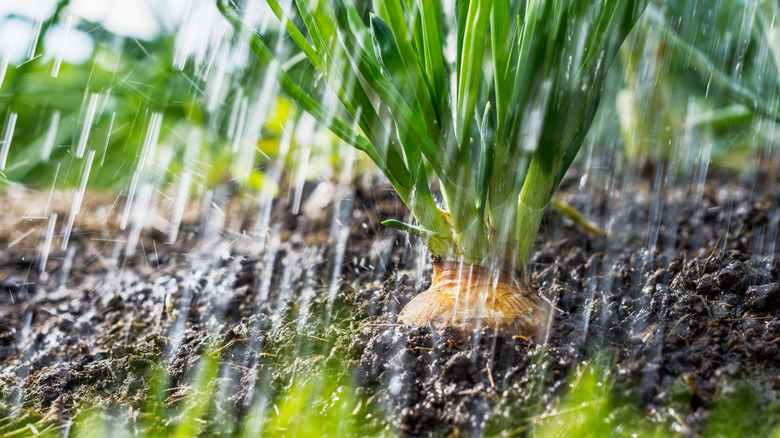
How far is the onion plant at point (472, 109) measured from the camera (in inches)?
23.9

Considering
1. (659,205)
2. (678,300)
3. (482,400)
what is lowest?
(482,400)

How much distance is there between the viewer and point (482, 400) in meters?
0.54

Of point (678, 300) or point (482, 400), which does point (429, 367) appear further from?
point (678, 300)

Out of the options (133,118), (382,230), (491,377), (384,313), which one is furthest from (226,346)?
(133,118)

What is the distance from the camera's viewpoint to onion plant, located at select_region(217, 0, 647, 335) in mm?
606

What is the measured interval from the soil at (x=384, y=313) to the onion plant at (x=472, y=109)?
0.33 feet

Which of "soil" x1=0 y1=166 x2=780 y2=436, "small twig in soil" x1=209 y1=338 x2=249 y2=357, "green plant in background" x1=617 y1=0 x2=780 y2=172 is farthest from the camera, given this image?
"green plant in background" x1=617 y1=0 x2=780 y2=172

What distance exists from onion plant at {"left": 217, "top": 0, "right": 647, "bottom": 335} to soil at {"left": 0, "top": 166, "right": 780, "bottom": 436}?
0.33 feet

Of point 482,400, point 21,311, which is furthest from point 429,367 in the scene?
point 21,311

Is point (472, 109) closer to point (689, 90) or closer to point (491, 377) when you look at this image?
point (491, 377)

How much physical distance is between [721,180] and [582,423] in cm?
133

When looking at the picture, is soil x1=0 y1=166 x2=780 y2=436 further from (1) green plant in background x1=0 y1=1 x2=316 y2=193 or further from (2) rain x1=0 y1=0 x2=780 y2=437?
(1) green plant in background x1=0 y1=1 x2=316 y2=193

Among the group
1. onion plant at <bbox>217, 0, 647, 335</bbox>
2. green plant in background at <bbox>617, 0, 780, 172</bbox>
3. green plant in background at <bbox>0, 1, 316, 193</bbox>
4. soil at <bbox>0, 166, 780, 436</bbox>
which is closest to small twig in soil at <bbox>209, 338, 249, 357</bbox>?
soil at <bbox>0, 166, 780, 436</bbox>

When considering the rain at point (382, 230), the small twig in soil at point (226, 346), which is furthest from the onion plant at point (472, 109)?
the small twig in soil at point (226, 346)
